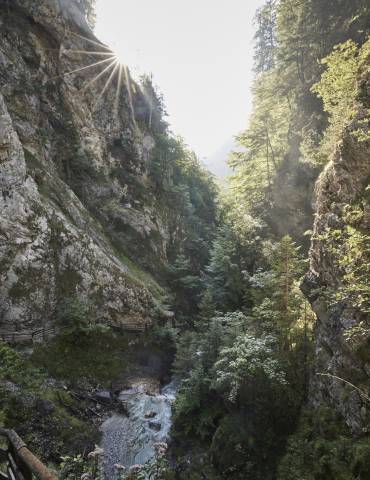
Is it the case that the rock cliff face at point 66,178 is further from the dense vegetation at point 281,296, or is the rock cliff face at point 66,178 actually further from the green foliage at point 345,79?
the green foliage at point 345,79

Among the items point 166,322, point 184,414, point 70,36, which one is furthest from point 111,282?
point 70,36

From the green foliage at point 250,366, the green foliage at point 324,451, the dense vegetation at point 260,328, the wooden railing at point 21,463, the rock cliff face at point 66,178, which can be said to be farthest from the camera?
the rock cliff face at point 66,178

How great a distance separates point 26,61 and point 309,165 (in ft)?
76.0

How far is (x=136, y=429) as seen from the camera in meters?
12.7

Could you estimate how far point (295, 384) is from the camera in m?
10.3

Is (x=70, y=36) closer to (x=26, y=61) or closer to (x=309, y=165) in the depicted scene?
(x=26, y=61)

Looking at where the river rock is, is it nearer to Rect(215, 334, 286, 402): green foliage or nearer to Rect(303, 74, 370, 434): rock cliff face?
Rect(215, 334, 286, 402): green foliage

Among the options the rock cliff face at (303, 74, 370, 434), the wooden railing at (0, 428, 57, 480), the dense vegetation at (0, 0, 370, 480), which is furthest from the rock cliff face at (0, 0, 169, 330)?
the rock cliff face at (303, 74, 370, 434)

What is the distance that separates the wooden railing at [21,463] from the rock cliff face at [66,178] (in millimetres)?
13205

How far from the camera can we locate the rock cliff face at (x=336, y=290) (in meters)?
7.83

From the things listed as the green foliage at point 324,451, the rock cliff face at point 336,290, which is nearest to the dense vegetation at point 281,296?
the green foliage at point 324,451

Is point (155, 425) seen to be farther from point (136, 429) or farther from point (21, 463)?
point (21, 463)

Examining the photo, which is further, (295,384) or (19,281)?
(19,281)

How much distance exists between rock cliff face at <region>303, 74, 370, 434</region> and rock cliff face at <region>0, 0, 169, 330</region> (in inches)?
529
